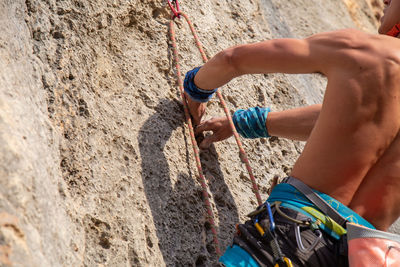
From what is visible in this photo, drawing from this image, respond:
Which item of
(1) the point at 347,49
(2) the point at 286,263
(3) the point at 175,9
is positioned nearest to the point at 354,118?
(1) the point at 347,49

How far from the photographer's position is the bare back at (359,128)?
1500mm

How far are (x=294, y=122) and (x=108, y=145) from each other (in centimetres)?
78

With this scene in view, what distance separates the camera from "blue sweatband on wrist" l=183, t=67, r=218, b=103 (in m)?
2.07

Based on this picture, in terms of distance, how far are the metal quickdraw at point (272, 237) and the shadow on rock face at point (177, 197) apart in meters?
0.33

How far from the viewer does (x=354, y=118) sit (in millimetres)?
1509

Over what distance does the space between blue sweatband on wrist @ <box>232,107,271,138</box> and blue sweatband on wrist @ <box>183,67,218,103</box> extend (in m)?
0.19

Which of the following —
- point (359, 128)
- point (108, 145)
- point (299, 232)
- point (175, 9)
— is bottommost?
point (299, 232)

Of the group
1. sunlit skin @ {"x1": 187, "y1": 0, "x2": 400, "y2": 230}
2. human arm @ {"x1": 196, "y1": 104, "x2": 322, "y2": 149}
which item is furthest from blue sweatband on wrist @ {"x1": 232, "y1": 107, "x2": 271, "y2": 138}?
sunlit skin @ {"x1": 187, "y1": 0, "x2": 400, "y2": 230}

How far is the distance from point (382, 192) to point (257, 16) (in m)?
1.73

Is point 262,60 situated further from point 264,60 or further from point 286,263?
point 286,263

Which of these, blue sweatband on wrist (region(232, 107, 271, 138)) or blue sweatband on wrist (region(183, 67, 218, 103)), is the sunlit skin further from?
blue sweatband on wrist (region(232, 107, 271, 138))

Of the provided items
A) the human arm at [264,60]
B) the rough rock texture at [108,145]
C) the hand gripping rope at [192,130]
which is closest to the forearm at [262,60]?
the human arm at [264,60]

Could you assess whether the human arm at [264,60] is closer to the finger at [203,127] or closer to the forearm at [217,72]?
the forearm at [217,72]

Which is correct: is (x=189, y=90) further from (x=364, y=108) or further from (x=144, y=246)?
(x=364, y=108)
